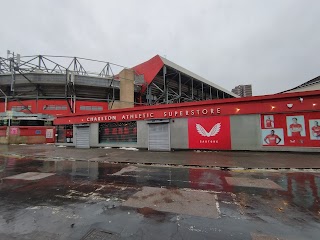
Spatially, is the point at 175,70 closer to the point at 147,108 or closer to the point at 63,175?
the point at 147,108

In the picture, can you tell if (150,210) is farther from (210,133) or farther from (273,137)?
(273,137)

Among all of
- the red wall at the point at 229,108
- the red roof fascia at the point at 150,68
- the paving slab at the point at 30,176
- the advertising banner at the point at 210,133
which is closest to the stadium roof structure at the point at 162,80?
the red roof fascia at the point at 150,68

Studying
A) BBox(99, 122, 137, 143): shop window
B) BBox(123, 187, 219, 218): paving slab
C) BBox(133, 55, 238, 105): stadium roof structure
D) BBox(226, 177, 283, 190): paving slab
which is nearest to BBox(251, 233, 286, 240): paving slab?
BBox(123, 187, 219, 218): paving slab

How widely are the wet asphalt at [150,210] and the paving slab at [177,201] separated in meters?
0.18

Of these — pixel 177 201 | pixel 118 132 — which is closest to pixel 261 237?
pixel 177 201

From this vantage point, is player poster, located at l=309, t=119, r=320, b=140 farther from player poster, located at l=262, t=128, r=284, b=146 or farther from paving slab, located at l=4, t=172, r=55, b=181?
paving slab, located at l=4, t=172, r=55, b=181

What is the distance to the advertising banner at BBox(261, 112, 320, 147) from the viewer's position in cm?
1263

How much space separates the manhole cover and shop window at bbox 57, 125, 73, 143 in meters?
21.2

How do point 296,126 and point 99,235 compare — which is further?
point 296,126

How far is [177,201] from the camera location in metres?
5.05

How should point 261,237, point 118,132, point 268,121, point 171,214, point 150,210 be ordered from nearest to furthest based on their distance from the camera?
1. point 261,237
2. point 171,214
3. point 150,210
4. point 268,121
5. point 118,132

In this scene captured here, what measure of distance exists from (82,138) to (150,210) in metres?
18.8

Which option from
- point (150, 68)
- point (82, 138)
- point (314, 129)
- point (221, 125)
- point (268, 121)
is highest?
point (150, 68)

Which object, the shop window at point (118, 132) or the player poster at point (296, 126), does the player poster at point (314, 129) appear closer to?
the player poster at point (296, 126)
